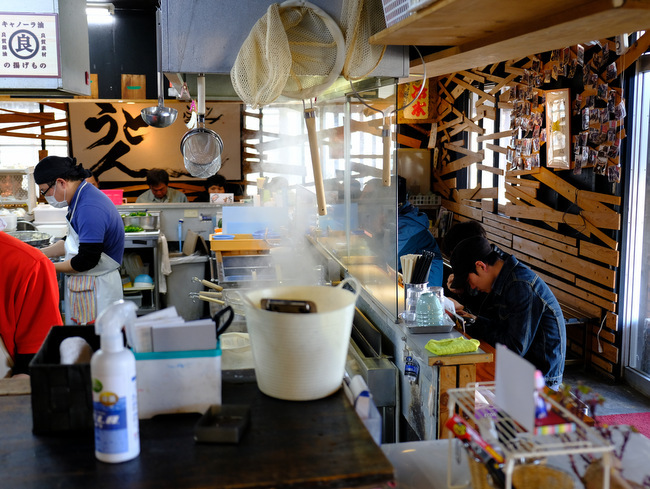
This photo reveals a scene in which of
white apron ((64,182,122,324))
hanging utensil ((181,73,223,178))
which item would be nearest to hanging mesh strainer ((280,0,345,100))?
hanging utensil ((181,73,223,178))

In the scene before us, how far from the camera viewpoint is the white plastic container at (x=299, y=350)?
133 cm

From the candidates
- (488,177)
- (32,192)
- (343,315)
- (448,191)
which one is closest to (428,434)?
(343,315)

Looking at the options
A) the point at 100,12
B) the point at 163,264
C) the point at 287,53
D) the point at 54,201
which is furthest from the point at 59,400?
the point at 100,12

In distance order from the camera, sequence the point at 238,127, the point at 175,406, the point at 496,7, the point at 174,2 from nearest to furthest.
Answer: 1. the point at 175,406
2. the point at 496,7
3. the point at 174,2
4. the point at 238,127

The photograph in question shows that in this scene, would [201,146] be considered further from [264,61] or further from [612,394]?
[612,394]

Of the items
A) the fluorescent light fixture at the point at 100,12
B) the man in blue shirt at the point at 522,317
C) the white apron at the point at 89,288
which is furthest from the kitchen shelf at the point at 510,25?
the fluorescent light fixture at the point at 100,12

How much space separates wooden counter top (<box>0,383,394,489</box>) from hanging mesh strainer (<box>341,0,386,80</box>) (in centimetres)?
156

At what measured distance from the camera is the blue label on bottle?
1119mm

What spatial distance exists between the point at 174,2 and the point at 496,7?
1.38 m

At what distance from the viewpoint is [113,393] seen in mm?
1116

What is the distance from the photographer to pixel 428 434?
7.54 ft

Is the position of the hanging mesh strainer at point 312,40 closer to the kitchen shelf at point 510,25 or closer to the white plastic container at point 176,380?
the kitchen shelf at point 510,25

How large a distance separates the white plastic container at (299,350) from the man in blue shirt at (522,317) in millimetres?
1697

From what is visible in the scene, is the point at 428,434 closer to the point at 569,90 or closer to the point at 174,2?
the point at 174,2
